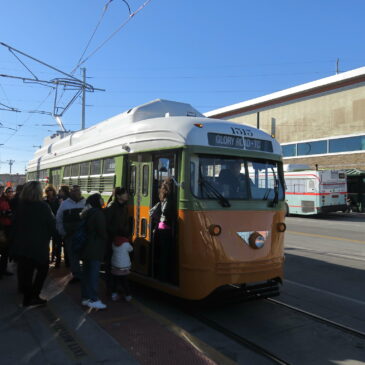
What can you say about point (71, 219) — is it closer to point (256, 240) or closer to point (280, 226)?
point (256, 240)

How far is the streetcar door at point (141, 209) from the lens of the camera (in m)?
5.88

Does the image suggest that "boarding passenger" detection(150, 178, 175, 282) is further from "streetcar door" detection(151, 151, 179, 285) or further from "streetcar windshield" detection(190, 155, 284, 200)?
"streetcar windshield" detection(190, 155, 284, 200)

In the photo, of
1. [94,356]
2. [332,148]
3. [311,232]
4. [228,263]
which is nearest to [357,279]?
[228,263]

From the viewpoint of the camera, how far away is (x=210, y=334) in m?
4.59

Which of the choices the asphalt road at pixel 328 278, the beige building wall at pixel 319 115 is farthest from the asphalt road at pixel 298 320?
the beige building wall at pixel 319 115

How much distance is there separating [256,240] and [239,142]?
4.79ft

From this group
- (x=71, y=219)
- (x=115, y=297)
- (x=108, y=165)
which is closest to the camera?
(x=115, y=297)

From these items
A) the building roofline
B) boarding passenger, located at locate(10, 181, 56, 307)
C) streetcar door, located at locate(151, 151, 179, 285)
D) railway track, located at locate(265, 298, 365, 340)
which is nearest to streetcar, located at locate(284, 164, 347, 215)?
the building roofline

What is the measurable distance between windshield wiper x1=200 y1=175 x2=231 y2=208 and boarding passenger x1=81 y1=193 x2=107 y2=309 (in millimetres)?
1467

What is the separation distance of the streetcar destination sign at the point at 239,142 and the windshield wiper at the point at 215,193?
0.56 meters

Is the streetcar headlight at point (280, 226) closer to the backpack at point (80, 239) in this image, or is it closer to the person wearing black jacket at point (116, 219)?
the person wearing black jacket at point (116, 219)

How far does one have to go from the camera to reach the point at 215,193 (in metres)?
5.23

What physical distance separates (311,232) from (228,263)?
11.1m

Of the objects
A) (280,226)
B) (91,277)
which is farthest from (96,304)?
(280,226)
